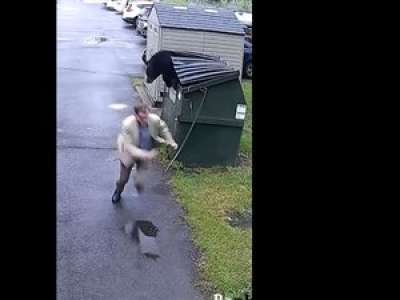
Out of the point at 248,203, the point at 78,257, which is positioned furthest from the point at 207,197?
the point at 78,257

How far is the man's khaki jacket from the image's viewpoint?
22.5 ft

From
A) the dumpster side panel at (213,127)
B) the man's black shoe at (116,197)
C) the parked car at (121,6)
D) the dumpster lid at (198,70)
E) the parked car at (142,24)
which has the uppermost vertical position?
the dumpster lid at (198,70)

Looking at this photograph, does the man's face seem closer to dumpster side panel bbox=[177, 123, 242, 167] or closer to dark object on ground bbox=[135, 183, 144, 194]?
dark object on ground bbox=[135, 183, 144, 194]

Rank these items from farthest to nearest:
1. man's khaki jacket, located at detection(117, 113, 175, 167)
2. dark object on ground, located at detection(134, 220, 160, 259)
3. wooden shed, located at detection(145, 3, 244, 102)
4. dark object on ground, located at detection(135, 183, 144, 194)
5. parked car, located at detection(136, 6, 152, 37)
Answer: parked car, located at detection(136, 6, 152, 37) < wooden shed, located at detection(145, 3, 244, 102) < dark object on ground, located at detection(135, 183, 144, 194) < man's khaki jacket, located at detection(117, 113, 175, 167) < dark object on ground, located at detection(134, 220, 160, 259)

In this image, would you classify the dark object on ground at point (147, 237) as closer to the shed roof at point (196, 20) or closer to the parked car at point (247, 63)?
the shed roof at point (196, 20)

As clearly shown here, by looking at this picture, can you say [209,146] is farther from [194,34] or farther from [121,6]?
[121,6]

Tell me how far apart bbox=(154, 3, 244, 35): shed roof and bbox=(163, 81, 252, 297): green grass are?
94.3 inches

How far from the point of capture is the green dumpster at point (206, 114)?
8.16 metres

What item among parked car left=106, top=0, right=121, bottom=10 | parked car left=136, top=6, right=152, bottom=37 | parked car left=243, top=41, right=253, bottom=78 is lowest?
parked car left=106, top=0, right=121, bottom=10

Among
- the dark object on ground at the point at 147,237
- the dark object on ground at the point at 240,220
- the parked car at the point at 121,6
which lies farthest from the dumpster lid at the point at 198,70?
the parked car at the point at 121,6

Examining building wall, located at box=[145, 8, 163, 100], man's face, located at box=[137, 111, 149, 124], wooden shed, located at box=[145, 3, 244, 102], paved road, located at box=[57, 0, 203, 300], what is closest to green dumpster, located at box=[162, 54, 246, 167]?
paved road, located at box=[57, 0, 203, 300]

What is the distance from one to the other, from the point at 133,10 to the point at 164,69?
13.7 m
